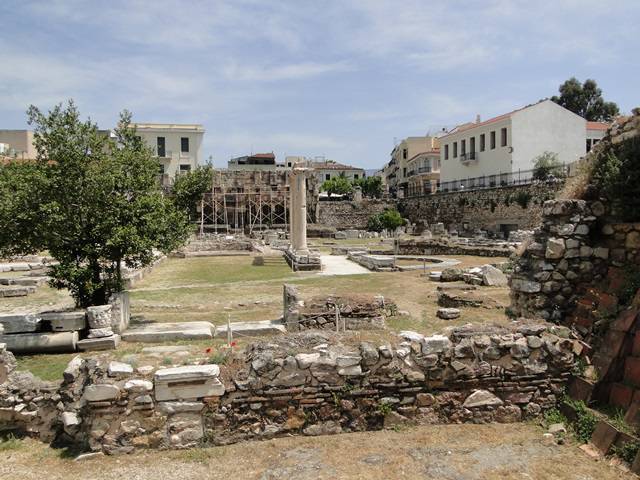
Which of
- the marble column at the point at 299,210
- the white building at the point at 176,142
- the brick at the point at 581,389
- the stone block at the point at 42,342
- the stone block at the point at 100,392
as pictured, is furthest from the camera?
the white building at the point at 176,142

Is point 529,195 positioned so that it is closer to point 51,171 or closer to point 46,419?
point 51,171

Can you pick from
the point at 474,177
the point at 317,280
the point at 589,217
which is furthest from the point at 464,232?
the point at 589,217

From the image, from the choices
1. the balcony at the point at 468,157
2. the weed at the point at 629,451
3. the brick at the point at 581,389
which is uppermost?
the balcony at the point at 468,157

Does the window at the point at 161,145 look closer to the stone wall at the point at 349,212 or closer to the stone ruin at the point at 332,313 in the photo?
the stone wall at the point at 349,212

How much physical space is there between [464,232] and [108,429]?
43.5 m

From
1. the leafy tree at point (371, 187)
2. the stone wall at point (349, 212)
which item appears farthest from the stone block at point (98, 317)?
the leafy tree at point (371, 187)

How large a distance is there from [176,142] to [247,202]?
13.8 metres

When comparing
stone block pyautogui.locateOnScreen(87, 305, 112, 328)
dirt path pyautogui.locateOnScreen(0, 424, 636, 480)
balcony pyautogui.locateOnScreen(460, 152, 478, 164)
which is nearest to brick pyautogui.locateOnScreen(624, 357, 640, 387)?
dirt path pyautogui.locateOnScreen(0, 424, 636, 480)

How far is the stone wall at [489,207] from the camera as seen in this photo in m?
38.5

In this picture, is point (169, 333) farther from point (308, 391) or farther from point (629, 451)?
point (629, 451)

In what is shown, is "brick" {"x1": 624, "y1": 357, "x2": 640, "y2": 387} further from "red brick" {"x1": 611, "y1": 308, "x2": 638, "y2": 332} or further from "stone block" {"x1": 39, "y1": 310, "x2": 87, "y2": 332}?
"stone block" {"x1": 39, "y1": 310, "x2": 87, "y2": 332}

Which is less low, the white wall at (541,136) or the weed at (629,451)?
the white wall at (541,136)

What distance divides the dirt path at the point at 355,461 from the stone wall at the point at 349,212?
5814 centimetres

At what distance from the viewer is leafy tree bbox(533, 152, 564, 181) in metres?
39.1
